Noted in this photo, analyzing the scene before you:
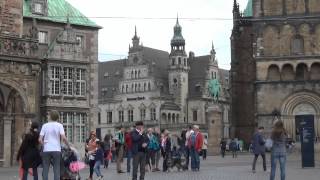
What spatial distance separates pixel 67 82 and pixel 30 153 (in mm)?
33110

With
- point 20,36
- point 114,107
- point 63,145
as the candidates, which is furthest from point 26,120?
point 114,107

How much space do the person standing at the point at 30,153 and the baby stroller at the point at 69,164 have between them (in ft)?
2.05

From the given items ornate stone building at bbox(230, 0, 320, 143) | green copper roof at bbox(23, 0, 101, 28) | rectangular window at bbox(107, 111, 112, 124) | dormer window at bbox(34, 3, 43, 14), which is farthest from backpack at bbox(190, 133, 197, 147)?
rectangular window at bbox(107, 111, 112, 124)

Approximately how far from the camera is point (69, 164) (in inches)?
673

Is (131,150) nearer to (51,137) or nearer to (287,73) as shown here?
(51,137)

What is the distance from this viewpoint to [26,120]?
36188mm

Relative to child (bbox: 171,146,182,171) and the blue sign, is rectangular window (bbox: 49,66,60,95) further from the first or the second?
the blue sign

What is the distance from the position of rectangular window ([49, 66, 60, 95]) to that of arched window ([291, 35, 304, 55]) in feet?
65.3

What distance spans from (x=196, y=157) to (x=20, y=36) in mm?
14479

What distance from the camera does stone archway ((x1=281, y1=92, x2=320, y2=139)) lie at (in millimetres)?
55531

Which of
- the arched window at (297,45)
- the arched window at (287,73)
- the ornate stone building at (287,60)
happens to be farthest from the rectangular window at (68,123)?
the arched window at (297,45)

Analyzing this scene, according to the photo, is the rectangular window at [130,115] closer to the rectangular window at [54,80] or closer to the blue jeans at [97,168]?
the rectangular window at [54,80]

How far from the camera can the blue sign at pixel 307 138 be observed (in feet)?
85.6

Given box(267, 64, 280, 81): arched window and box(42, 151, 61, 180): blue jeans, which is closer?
box(42, 151, 61, 180): blue jeans
